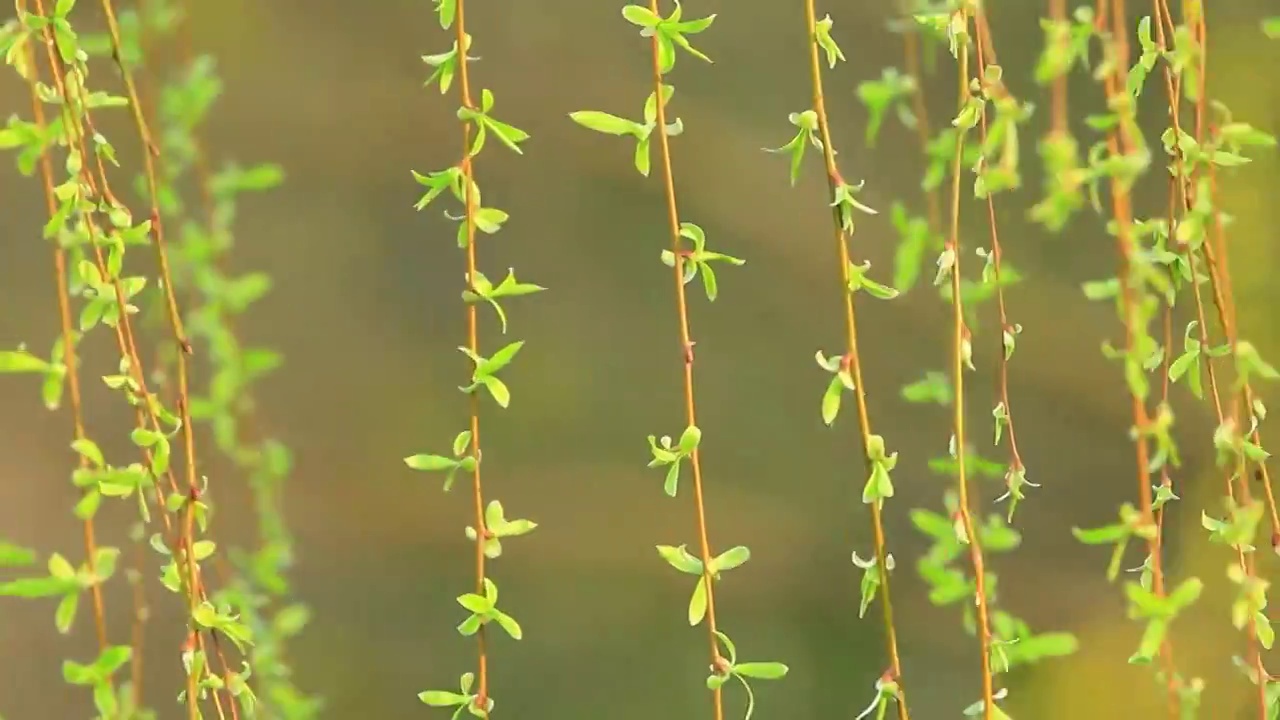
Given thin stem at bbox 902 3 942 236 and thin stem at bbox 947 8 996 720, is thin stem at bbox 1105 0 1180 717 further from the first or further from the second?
thin stem at bbox 902 3 942 236

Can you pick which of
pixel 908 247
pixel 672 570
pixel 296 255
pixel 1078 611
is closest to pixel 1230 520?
pixel 908 247

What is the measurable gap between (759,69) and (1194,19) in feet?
1.23

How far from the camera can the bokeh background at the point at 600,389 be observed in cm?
88

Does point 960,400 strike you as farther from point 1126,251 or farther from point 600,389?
point 600,389

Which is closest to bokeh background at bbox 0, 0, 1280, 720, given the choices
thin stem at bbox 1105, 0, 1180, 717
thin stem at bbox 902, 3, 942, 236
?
thin stem at bbox 902, 3, 942, 236

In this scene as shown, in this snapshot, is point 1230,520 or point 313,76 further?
point 313,76

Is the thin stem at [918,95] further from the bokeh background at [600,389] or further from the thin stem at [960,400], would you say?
the thin stem at [960,400]

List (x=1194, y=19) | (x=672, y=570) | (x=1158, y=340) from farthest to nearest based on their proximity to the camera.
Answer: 1. (x=672, y=570)
2. (x=1158, y=340)
3. (x=1194, y=19)

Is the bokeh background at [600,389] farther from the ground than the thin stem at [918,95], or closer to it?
closer to it

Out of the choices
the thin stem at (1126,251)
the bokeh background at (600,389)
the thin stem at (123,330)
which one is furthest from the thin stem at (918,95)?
the thin stem at (123,330)

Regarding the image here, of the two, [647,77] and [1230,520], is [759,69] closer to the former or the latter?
[647,77]

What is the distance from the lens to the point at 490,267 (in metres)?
0.91

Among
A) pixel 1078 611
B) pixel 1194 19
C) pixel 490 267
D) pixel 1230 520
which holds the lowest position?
pixel 1078 611

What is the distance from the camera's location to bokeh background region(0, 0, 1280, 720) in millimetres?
876
